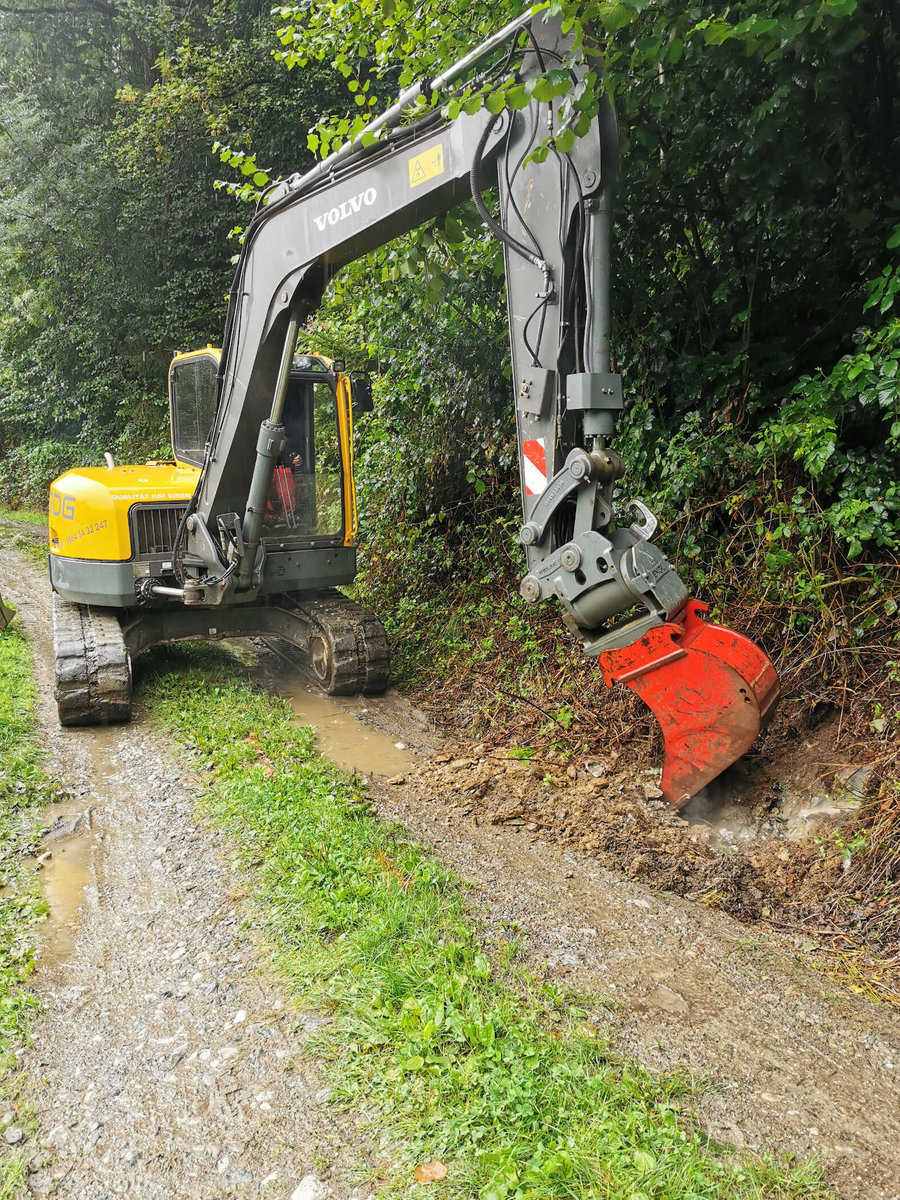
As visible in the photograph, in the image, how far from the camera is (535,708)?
565cm

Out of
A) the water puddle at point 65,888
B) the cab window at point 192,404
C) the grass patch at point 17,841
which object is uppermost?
the cab window at point 192,404

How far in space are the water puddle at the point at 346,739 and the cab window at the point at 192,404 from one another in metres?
2.14

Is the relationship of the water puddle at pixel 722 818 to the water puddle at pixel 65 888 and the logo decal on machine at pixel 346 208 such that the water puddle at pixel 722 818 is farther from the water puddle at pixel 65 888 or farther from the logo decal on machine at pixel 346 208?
the logo decal on machine at pixel 346 208

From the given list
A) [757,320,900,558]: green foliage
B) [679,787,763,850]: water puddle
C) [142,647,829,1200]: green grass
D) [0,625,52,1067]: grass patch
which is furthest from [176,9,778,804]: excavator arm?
[0,625,52,1067]: grass patch

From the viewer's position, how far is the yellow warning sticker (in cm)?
432

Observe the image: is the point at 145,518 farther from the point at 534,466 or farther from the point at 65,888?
the point at 534,466

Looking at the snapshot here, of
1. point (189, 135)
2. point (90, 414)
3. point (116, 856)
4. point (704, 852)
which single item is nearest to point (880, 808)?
point (704, 852)

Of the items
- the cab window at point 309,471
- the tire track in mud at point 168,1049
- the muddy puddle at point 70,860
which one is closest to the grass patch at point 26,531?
the cab window at point 309,471

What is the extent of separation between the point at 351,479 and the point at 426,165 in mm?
2975

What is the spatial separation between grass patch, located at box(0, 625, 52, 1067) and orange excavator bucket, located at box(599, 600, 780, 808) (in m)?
2.72

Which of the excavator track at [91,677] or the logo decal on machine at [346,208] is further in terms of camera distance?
the excavator track at [91,677]

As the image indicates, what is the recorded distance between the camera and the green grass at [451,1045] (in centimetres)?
224

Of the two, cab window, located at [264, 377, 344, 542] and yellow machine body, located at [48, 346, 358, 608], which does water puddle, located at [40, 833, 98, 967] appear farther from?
cab window, located at [264, 377, 344, 542]

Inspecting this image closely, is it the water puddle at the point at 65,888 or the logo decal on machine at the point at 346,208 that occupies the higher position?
the logo decal on machine at the point at 346,208
